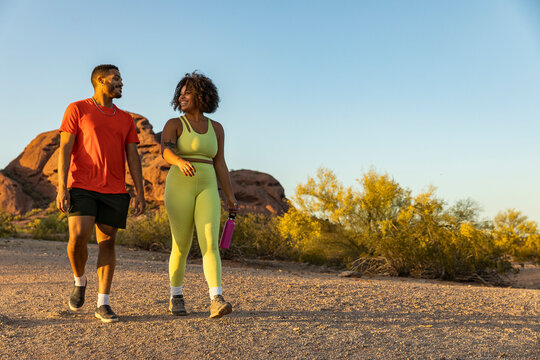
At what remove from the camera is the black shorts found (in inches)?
171

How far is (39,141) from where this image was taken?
160 feet

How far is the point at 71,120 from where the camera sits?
4.42 meters

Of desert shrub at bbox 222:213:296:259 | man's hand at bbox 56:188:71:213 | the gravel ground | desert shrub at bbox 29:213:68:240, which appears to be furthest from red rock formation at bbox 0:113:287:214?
man's hand at bbox 56:188:71:213

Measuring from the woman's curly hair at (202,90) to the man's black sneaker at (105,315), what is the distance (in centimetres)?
197

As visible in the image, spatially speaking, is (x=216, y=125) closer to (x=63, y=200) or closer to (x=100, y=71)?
(x=100, y=71)

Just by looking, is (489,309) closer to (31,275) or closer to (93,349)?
(93,349)

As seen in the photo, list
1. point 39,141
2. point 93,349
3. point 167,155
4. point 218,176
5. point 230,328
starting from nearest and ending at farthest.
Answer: point 93,349 < point 230,328 < point 167,155 < point 218,176 < point 39,141

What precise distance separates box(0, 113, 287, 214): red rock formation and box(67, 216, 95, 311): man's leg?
25.4 meters

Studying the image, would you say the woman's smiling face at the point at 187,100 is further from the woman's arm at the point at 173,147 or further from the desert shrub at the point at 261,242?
the desert shrub at the point at 261,242

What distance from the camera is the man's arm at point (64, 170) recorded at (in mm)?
4223

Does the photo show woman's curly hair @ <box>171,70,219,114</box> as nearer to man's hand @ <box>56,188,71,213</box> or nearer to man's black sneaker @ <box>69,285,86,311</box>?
man's hand @ <box>56,188,71,213</box>

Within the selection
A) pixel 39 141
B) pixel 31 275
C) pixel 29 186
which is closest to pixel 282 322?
pixel 31 275

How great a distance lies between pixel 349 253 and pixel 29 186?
3948 centimetres

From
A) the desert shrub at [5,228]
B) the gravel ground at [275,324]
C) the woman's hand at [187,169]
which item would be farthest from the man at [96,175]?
the desert shrub at [5,228]
